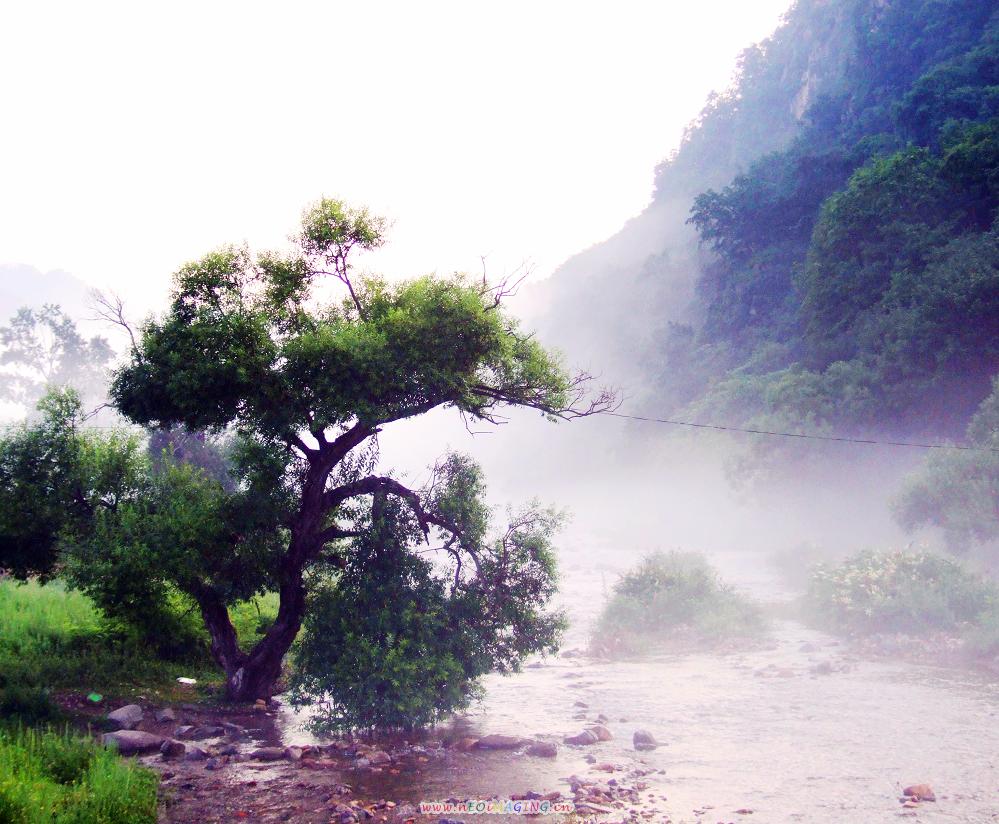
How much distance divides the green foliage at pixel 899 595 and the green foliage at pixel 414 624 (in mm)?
15403

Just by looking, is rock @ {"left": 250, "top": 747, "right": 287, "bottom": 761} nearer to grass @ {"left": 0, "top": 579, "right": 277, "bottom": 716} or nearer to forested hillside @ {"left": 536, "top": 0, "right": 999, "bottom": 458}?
grass @ {"left": 0, "top": 579, "right": 277, "bottom": 716}

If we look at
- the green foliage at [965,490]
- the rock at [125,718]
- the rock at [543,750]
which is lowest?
the rock at [543,750]

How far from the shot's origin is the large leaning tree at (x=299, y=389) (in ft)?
47.4

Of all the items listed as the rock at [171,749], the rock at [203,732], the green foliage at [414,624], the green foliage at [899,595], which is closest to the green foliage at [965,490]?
the green foliage at [899,595]

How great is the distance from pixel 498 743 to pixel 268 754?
14.5 ft

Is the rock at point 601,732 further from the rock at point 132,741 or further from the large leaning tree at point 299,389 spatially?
the rock at point 132,741

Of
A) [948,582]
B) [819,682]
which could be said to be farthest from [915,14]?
[819,682]

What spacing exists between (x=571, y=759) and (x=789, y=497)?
3543cm

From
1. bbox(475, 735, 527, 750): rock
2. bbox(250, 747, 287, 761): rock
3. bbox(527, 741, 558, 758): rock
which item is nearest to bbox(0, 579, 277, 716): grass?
bbox(250, 747, 287, 761): rock

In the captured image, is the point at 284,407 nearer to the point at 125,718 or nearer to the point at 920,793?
the point at 125,718

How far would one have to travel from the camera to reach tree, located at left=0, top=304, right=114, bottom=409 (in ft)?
320

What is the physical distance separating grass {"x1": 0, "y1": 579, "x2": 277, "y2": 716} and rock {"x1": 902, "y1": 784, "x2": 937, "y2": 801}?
44.8 ft

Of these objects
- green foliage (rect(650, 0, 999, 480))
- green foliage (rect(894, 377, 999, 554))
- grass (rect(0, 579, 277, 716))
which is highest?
green foliage (rect(650, 0, 999, 480))

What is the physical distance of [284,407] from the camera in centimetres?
1472
